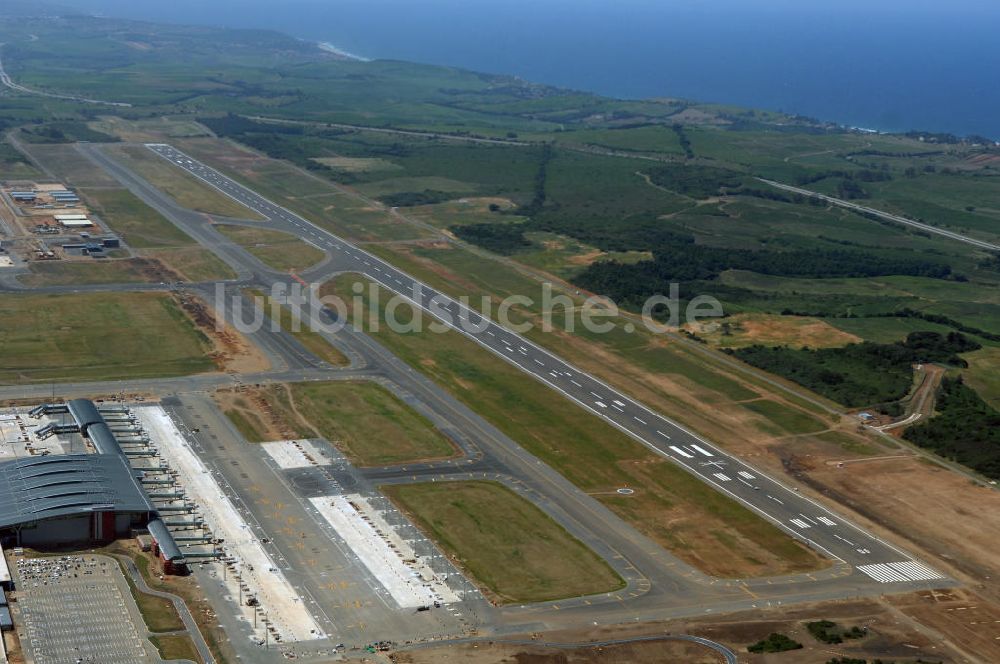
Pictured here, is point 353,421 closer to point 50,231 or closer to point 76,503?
point 76,503

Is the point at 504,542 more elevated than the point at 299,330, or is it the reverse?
the point at 299,330

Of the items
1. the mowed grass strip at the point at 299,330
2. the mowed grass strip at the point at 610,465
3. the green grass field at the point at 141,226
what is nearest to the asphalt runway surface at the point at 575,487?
the mowed grass strip at the point at 299,330

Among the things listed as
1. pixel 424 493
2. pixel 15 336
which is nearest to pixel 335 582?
pixel 424 493

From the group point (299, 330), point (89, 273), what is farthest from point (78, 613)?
point (89, 273)

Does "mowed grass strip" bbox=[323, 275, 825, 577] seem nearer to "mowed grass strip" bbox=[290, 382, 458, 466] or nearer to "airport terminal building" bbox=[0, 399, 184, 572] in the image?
"mowed grass strip" bbox=[290, 382, 458, 466]

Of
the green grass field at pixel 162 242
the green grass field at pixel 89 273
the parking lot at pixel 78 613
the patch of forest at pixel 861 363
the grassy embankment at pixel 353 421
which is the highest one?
the patch of forest at pixel 861 363

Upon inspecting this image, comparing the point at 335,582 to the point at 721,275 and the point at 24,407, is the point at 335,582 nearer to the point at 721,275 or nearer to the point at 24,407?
the point at 24,407

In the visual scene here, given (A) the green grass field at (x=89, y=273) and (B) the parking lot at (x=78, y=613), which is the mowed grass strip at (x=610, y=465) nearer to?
(A) the green grass field at (x=89, y=273)
